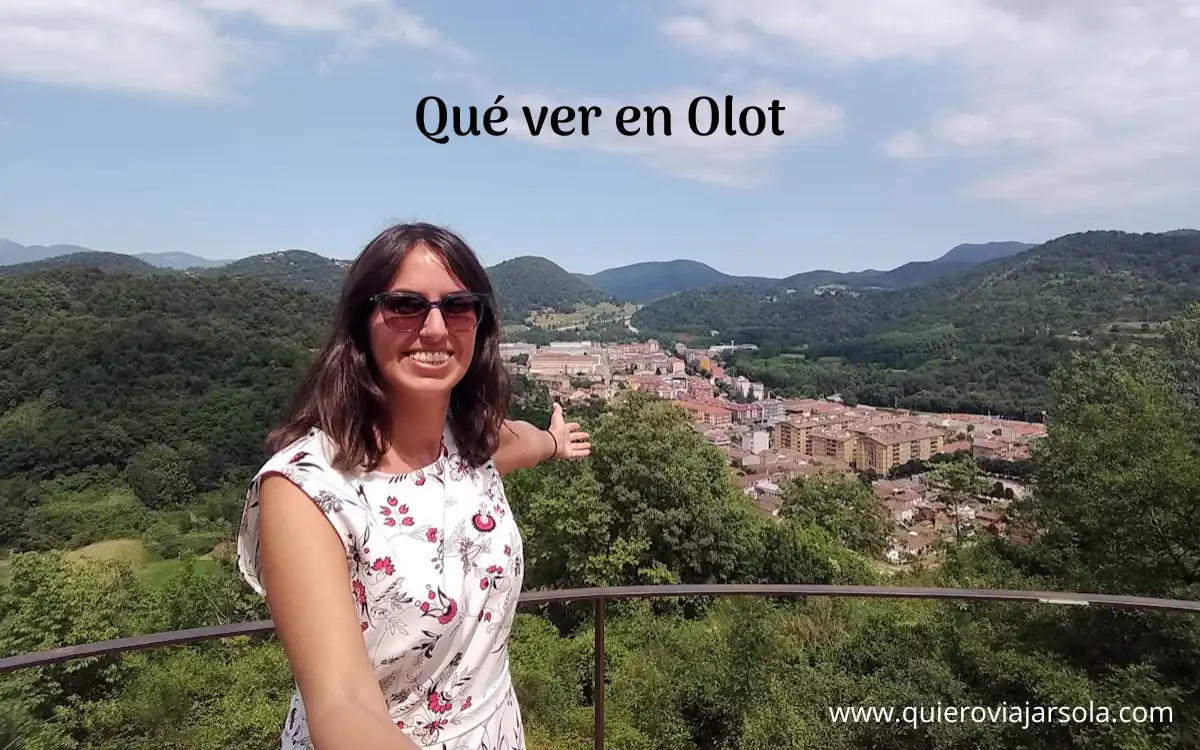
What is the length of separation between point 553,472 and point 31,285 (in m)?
30.8

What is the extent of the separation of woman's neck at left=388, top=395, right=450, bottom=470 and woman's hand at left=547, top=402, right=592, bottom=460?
621 millimetres

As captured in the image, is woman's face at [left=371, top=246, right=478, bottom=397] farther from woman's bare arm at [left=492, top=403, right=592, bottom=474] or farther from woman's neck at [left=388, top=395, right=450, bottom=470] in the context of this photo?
woman's bare arm at [left=492, top=403, right=592, bottom=474]

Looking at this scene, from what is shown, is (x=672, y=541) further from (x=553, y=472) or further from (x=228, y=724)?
(x=228, y=724)

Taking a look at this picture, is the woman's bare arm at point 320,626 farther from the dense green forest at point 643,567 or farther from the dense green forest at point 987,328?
the dense green forest at point 987,328

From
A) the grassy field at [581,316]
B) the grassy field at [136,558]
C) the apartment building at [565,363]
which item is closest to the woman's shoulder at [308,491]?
the grassy field at [136,558]

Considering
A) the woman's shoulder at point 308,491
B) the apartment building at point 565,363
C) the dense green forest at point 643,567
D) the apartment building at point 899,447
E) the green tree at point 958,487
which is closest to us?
the woman's shoulder at point 308,491

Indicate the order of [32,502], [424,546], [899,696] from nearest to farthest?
[424,546] < [899,696] < [32,502]

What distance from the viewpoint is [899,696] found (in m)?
6.27

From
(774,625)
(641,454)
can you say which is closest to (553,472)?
(641,454)

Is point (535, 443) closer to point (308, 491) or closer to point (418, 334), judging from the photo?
point (418, 334)

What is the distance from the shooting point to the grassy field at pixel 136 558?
820 inches

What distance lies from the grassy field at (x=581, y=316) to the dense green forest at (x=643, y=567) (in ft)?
159

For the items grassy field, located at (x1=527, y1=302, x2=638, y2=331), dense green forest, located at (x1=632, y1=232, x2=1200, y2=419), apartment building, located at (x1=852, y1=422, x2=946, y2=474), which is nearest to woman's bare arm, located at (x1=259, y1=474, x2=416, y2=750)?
dense green forest, located at (x1=632, y1=232, x2=1200, y2=419)

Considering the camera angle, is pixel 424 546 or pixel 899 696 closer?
pixel 424 546
